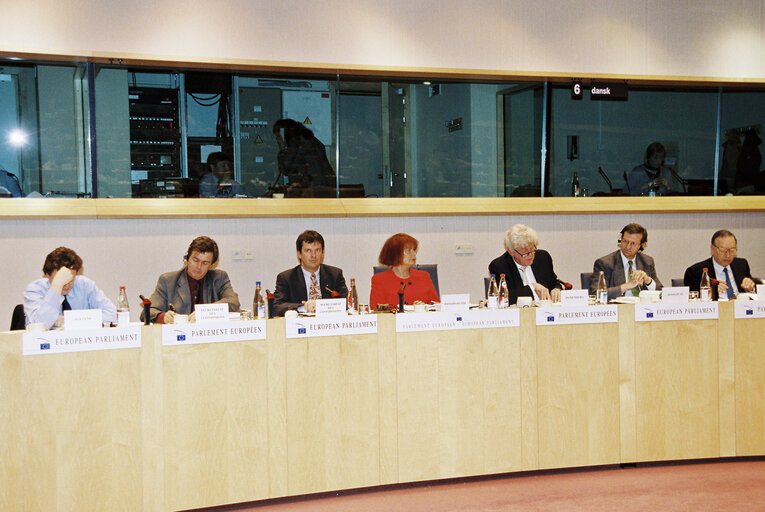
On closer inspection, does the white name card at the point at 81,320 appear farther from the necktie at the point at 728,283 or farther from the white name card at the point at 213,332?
the necktie at the point at 728,283

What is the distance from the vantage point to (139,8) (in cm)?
532

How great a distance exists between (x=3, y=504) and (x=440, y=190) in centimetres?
416

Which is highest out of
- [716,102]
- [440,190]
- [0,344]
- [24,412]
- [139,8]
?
[139,8]

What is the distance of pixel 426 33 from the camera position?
19.5 feet

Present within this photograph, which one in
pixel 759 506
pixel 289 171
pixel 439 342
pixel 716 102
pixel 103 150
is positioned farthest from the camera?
pixel 716 102

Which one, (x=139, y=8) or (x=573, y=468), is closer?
(x=573, y=468)

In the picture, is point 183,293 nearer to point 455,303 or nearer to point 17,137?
point 455,303

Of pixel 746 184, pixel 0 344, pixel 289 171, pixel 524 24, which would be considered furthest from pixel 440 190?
pixel 0 344

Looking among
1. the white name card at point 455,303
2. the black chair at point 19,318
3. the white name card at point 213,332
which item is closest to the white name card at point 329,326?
the white name card at point 213,332

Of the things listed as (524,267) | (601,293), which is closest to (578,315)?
(601,293)

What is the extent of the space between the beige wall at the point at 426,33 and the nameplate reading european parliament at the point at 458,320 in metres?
3.06

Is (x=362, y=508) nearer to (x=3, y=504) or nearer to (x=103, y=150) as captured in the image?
(x=3, y=504)

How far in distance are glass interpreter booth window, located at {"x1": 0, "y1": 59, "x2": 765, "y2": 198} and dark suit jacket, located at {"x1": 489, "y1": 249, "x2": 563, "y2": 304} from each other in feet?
4.79

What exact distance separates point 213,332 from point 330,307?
599mm
